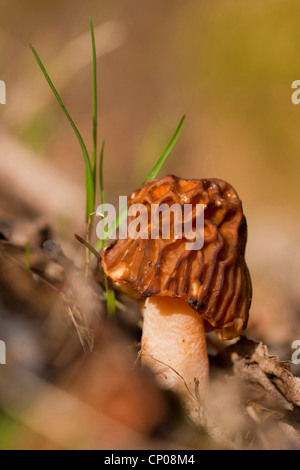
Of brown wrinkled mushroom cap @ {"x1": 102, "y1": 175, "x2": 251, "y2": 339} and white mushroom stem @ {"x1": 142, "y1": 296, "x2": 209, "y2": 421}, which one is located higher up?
brown wrinkled mushroom cap @ {"x1": 102, "y1": 175, "x2": 251, "y2": 339}

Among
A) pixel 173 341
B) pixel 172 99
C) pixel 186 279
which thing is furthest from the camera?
pixel 172 99

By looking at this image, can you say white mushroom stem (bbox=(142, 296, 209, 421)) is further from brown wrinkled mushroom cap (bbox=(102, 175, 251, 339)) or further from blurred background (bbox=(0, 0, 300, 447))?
blurred background (bbox=(0, 0, 300, 447))

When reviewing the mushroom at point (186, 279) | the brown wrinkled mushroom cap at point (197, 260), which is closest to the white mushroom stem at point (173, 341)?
the mushroom at point (186, 279)

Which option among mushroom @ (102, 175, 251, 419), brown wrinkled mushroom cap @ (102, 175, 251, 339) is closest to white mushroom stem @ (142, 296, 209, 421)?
mushroom @ (102, 175, 251, 419)

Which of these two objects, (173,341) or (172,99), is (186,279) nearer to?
(173,341)

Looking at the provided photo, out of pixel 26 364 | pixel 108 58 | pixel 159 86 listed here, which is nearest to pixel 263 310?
pixel 26 364

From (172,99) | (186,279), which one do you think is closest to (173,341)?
(186,279)

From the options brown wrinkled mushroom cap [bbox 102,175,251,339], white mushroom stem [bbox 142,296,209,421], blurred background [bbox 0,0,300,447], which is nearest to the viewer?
brown wrinkled mushroom cap [bbox 102,175,251,339]
